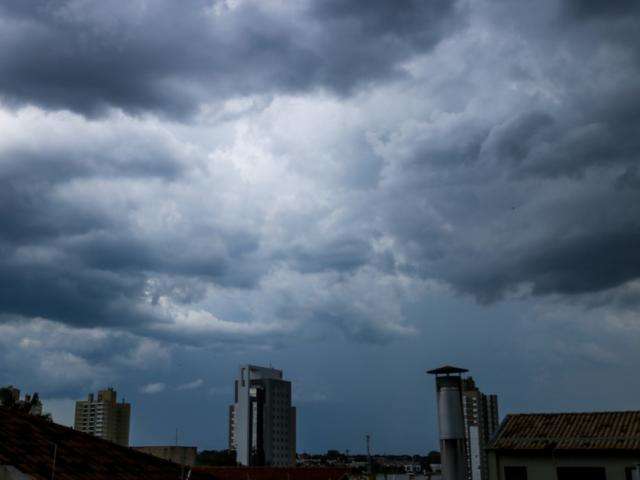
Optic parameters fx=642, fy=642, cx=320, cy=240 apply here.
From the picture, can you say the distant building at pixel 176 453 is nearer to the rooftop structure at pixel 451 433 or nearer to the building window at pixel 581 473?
the rooftop structure at pixel 451 433

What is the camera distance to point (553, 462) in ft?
128

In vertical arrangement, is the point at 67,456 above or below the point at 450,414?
below

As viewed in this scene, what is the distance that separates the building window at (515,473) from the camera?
40.0 metres

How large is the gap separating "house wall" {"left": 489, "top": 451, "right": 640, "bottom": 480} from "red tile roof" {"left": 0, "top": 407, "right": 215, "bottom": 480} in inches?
→ 749

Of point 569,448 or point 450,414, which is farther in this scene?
point 569,448

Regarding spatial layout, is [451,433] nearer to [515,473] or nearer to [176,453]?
[515,473]

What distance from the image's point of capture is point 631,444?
37.4m

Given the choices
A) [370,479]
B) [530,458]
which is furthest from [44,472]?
[370,479]

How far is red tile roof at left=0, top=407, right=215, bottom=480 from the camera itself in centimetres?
2175

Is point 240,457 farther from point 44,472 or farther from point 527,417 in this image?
point 44,472

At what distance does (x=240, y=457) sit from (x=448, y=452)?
162788 millimetres

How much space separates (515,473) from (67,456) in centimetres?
2762

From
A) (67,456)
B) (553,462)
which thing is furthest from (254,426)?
(67,456)

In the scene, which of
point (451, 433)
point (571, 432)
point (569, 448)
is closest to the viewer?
point (451, 433)
